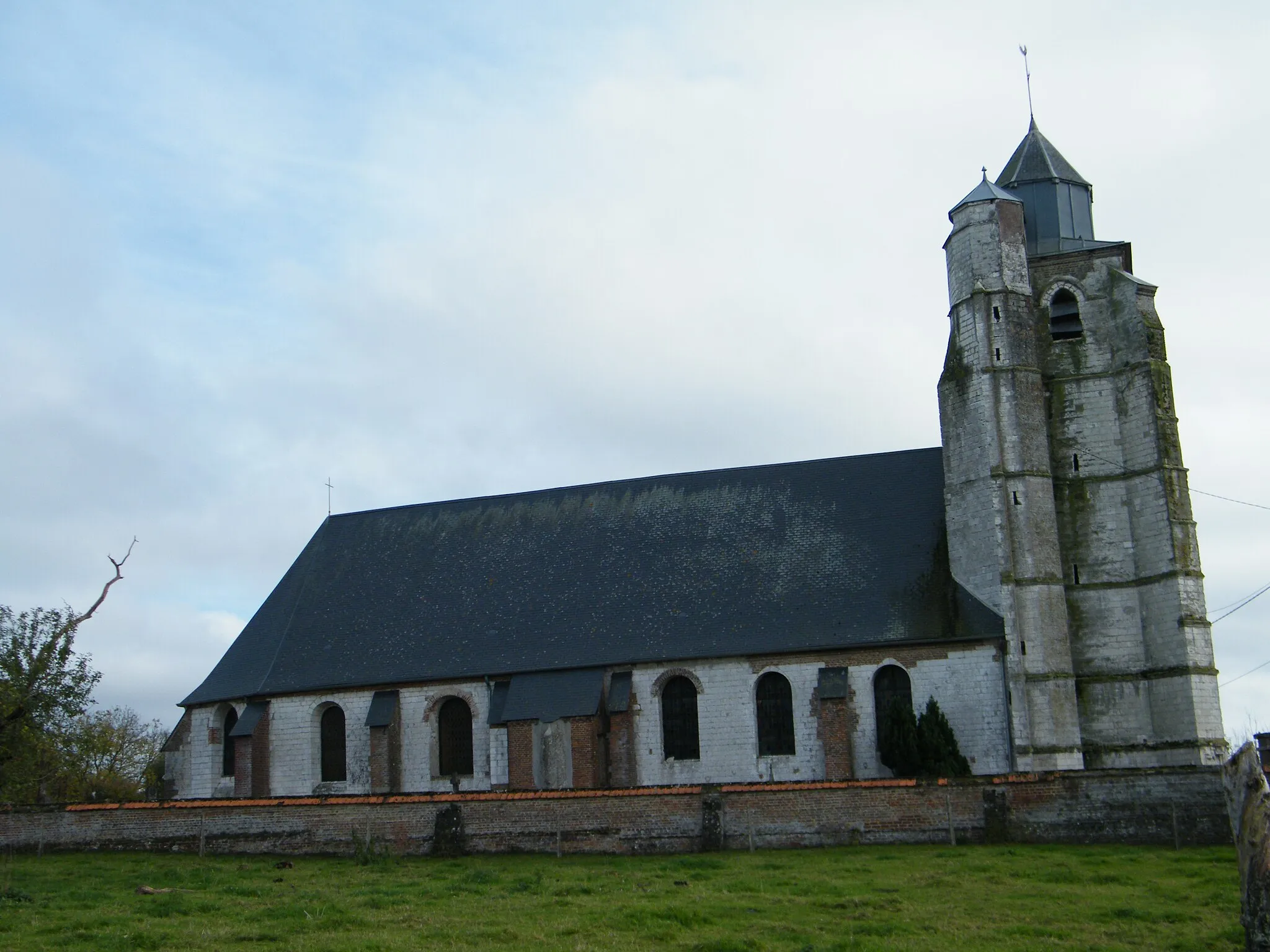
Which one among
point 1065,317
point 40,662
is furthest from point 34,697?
point 1065,317

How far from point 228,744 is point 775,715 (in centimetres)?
1543

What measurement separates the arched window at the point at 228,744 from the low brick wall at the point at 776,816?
1089 cm

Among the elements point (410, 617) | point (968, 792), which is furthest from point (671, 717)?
point (968, 792)

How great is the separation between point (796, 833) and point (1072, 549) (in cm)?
1173

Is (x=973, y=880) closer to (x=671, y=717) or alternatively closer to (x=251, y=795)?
(x=671, y=717)

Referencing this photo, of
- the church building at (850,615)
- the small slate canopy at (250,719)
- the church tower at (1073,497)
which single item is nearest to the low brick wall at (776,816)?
the church building at (850,615)

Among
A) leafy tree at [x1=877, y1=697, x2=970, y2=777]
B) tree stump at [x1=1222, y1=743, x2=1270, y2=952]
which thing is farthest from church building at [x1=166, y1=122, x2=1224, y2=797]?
tree stump at [x1=1222, y1=743, x2=1270, y2=952]

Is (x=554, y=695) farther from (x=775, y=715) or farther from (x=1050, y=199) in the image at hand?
(x=1050, y=199)

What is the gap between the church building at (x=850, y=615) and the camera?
94.1ft

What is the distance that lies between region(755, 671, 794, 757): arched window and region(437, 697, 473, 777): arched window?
24.8 feet

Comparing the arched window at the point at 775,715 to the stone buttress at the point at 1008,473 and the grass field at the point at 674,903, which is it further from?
the grass field at the point at 674,903

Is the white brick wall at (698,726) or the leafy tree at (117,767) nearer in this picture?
the white brick wall at (698,726)

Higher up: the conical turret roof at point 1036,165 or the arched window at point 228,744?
the conical turret roof at point 1036,165

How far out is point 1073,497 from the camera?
1187 inches
